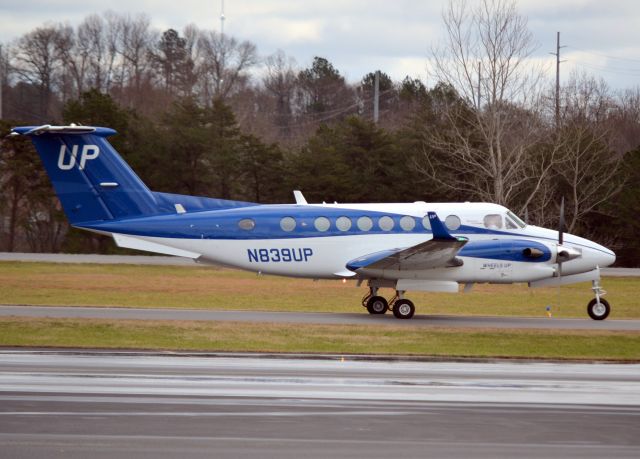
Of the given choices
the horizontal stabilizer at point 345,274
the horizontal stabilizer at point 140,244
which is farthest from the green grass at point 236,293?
the horizontal stabilizer at point 140,244

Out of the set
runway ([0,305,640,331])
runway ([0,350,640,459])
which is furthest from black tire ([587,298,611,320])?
runway ([0,350,640,459])

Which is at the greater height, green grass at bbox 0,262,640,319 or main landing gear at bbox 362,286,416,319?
main landing gear at bbox 362,286,416,319

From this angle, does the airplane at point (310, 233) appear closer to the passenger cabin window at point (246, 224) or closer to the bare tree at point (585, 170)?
the passenger cabin window at point (246, 224)

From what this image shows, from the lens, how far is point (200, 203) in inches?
1016

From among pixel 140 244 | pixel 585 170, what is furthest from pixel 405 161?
pixel 140 244

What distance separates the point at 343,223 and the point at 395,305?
7.99 feet

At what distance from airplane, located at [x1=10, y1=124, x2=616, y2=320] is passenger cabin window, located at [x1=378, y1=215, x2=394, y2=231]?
3 centimetres

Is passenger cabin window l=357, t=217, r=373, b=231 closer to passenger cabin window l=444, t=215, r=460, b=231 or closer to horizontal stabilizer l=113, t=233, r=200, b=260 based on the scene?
passenger cabin window l=444, t=215, r=460, b=231

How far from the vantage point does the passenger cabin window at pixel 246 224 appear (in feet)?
83.3

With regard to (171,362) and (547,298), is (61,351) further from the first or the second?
(547,298)

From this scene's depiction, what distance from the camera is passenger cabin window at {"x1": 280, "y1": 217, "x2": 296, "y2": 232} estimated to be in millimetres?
25469

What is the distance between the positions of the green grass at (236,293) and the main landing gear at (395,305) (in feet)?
11.2

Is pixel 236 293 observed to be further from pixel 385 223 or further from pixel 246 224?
pixel 385 223

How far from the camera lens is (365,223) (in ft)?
84.0
